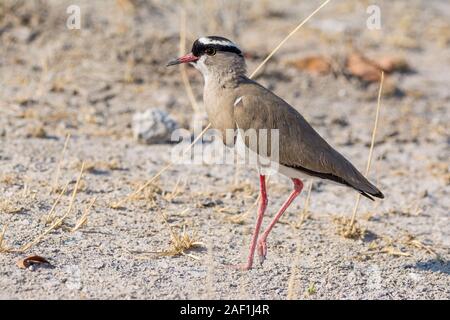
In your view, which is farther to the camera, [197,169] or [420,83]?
[420,83]

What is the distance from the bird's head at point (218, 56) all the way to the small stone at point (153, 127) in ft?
6.27

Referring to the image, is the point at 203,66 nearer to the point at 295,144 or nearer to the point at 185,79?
the point at 295,144

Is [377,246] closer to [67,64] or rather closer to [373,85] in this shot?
[373,85]

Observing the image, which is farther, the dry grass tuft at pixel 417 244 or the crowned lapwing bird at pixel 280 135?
the dry grass tuft at pixel 417 244

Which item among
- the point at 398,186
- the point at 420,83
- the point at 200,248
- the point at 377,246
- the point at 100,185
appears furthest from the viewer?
the point at 420,83

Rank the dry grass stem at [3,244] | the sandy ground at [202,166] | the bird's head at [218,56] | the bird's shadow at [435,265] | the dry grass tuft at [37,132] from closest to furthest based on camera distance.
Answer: the dry grass stem at [3,244]
the sandy ground at [202,166]
the bird's shadow at [435,265]
the bird's head at [218,56]
the dry grass tuft at [37,132]

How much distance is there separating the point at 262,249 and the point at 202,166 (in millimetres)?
2002

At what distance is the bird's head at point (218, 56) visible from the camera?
18.7 feet

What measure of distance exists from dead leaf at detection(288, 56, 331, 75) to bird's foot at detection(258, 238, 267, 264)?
4.49m

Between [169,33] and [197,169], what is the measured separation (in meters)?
3.03

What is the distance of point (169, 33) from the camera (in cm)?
980

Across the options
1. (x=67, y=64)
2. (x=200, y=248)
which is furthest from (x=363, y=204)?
(x=67, y=64)

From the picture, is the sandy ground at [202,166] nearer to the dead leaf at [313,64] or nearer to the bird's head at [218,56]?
the dead leaf at [313,64]

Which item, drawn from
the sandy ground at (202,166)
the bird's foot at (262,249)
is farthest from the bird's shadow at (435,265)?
the bird's foot at (262,249)
